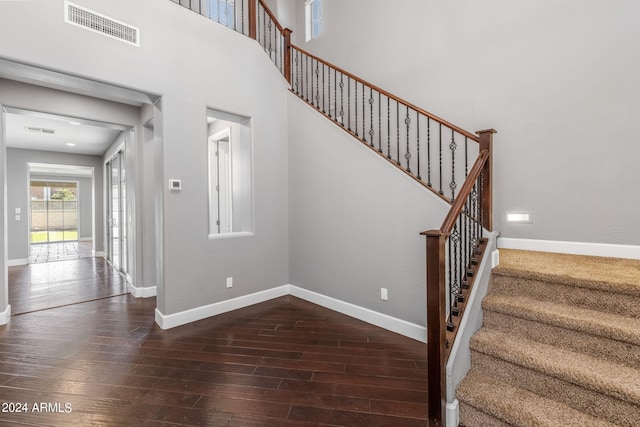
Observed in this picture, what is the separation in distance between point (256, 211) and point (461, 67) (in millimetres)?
3045

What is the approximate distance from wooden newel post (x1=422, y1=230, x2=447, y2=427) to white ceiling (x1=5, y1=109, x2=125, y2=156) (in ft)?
15.3

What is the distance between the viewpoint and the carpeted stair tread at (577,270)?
1840mm

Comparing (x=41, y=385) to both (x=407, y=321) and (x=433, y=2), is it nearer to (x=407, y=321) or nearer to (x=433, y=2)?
(x=407, y=321)

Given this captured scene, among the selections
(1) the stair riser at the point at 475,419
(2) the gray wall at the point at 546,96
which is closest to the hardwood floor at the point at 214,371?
(1) the stair riser at the point at 475,419

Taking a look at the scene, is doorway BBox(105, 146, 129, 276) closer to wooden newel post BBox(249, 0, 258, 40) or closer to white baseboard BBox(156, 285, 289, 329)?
white baseboard BBox(156, 285, 289, 329)

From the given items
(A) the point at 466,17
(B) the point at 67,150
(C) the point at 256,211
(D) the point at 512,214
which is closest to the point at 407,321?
(D) the point at 512,214

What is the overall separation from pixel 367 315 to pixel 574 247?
211cm

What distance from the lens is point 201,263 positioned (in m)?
3.41

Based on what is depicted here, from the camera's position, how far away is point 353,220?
134 inches

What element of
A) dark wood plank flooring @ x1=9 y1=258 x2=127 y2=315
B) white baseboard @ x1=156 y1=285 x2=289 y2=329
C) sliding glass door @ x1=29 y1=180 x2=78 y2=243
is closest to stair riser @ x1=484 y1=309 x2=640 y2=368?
white baseboard @ x1=156 y1=285 x2=289 y2=329

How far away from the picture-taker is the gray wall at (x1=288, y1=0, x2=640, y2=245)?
2416mm

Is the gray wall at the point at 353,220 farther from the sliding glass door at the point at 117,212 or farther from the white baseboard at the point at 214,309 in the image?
the sliding glass door at the point at 117,212

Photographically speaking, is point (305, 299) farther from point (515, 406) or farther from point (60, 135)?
point (60, 135)

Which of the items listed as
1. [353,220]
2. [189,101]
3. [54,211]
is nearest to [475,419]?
[353,220]
